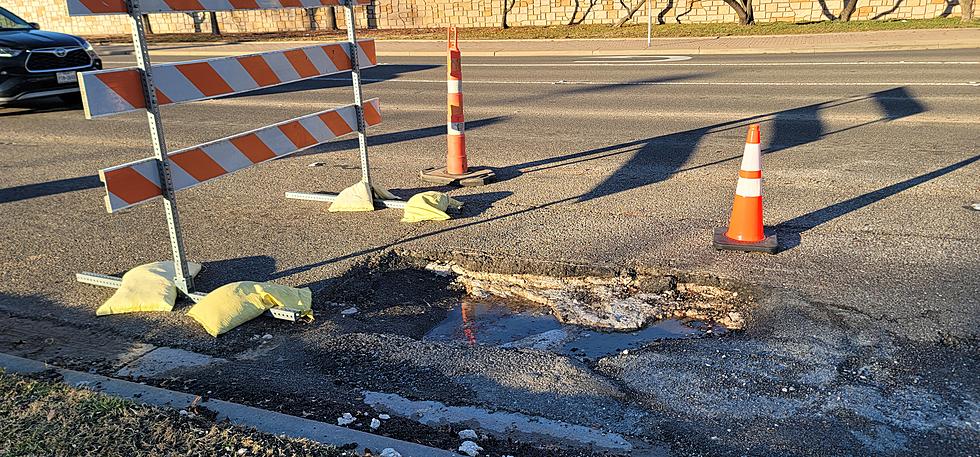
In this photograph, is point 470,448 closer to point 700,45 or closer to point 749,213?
point 749,213

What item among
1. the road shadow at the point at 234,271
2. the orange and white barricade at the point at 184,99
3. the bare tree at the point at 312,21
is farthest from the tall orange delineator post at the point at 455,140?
the bare tree at the point at 312,21

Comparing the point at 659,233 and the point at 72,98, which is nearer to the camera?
the point at 659,233

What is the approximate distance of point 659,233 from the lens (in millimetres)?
5684

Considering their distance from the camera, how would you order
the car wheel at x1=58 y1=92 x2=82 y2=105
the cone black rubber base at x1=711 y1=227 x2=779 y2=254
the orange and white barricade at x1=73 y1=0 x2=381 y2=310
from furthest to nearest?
the car wheel at x1=58 y1=92 x2=82 y2=105 < the cone black rubber base at x1=711 y1=227 x2=779 y2=254 < the orange and white barricade at x1=73 y1=0 x2=381 y2=310

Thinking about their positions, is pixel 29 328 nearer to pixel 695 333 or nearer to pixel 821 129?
pixel 695 333

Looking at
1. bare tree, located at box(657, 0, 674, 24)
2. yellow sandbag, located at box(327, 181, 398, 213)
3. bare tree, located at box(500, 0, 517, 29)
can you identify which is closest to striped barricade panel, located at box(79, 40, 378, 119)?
yellow sandbag, located at box(327, 181, 398, 213)

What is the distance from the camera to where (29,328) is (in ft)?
14.5

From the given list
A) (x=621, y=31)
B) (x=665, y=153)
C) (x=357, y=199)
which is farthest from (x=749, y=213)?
(x=621, y=31)

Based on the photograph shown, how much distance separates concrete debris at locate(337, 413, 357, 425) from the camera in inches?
131

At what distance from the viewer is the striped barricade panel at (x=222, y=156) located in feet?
13.9

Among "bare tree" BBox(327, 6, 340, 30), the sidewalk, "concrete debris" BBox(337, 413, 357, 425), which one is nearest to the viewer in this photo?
"concrete debris" BBox(337, 413, 357, 425)

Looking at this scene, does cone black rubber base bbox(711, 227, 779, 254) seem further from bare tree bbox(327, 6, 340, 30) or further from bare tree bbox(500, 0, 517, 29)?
bare tree bbox(327, 6, 340, 30)

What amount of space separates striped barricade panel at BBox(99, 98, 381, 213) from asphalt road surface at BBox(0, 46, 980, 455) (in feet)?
2.41

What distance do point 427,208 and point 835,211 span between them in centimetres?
327
